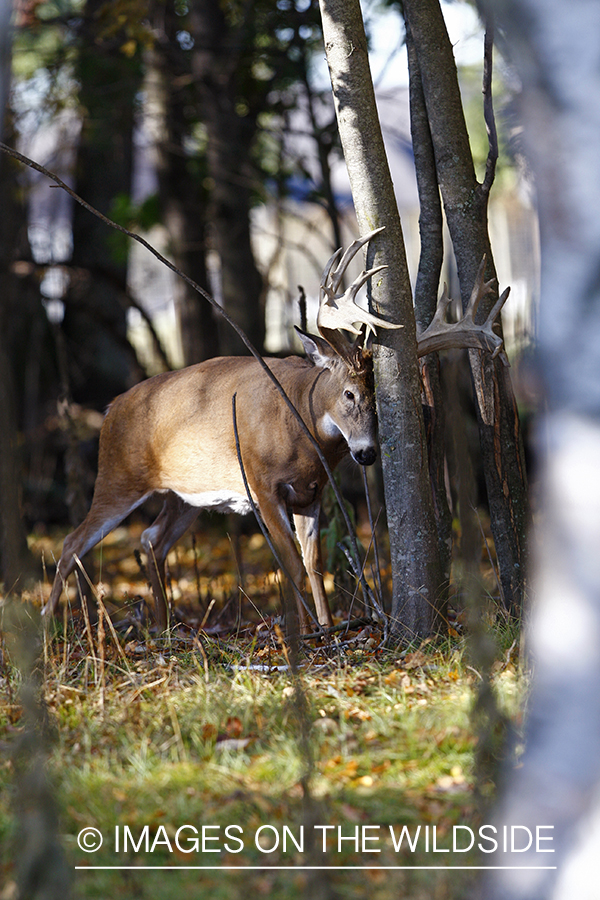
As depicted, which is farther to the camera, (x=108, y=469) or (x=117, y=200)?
(x=117, y=200)

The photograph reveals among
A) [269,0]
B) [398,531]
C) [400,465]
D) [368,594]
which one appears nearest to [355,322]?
[400,465]

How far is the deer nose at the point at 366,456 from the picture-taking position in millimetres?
4969

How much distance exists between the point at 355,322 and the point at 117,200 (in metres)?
8.86

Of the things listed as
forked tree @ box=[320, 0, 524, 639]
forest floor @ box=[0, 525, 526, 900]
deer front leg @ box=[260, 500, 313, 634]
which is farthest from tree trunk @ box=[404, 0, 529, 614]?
deer front leg @ box=[260, 500, 313, 634]

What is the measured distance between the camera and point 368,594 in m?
4.76

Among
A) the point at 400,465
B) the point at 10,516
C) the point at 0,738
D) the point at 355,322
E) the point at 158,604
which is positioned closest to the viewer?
the point at 10,516

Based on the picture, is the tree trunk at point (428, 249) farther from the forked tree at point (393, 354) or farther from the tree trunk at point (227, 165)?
the tree trunk at point (227, 165)

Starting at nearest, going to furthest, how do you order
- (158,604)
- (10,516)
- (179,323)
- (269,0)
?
(10,516) < (158,604) < (269,0) < (179,323)

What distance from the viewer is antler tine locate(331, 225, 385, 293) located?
4463 millimetres

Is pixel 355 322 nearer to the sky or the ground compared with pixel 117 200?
nearer to the ground

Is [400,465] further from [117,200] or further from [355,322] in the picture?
[117,200]

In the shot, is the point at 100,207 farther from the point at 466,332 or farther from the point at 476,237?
the point at 466,332

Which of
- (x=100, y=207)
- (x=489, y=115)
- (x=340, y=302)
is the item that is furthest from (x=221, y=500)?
(x=100, y=207)

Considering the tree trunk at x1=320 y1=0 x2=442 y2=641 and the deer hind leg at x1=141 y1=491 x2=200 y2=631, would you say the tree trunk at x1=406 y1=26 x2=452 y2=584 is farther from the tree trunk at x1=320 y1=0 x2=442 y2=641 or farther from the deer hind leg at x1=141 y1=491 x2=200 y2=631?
the deer hind leg at x1=141 y1=491 x2=200 y2=631
